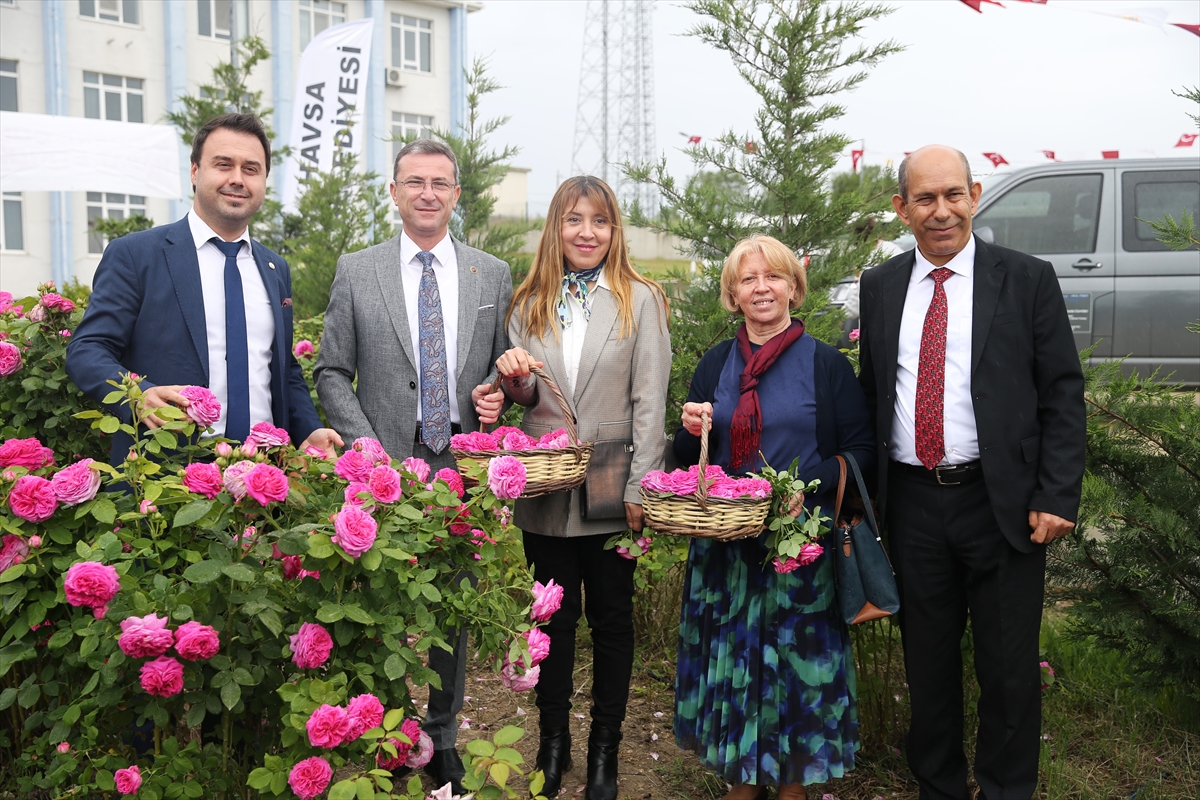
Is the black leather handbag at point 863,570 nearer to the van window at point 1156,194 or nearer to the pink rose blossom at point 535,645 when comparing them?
the pink rose blossom at point 535,645

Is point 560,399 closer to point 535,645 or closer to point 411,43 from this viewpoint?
point 535,645

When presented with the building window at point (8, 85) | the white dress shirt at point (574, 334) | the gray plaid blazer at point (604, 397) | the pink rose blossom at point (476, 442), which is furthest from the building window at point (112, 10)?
the pink rose blossom at point (476, 442)

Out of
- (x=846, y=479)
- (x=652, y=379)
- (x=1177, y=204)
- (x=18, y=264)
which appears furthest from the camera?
(x=18, y=264)

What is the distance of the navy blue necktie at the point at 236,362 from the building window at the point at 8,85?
78.0ft

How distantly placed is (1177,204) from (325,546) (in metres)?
7.94

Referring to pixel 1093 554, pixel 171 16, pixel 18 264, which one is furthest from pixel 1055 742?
pixel 171 16

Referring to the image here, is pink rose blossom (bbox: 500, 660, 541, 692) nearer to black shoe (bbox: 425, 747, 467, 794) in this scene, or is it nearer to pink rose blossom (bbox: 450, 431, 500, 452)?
pink rose blossom (bbox: 450, 431, 500, 452)

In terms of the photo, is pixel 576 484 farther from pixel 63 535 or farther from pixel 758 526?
pixel 63 535

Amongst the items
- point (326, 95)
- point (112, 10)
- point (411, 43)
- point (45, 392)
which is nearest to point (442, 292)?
point (45, 392)

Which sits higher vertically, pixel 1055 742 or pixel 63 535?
pixel 63 535

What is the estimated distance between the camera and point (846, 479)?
9.67ft

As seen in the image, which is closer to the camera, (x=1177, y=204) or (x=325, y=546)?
(x=325, y=546)

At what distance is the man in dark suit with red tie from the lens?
2.69m

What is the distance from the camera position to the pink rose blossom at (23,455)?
226cm
